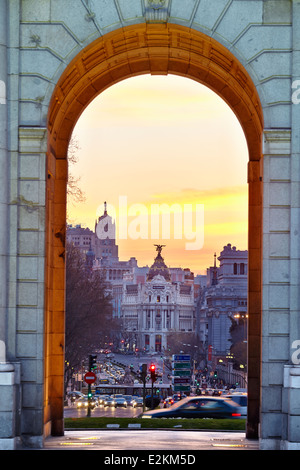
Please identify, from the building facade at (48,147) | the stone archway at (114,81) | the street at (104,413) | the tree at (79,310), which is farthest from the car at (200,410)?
the building facade at (48,147)

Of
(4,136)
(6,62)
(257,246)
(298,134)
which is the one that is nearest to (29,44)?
(6,62)

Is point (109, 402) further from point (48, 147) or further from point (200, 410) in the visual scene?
point (48, 147)

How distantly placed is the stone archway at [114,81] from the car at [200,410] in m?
20.6

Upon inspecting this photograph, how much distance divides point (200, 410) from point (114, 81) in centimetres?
2451

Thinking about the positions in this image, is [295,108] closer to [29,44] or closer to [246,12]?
[246,12]

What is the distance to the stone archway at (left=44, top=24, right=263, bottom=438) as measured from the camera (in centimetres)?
2972

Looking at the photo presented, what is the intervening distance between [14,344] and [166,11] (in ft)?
31.2

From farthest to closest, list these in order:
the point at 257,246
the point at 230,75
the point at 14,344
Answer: the point at 257,246, the point at 230,75, the point at 14,344

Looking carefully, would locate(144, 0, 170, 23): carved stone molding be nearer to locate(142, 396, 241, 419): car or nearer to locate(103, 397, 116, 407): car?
locate(142, 396, 241, 419): car

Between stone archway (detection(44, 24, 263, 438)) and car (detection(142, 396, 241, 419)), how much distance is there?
2064cm

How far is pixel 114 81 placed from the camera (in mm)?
33875

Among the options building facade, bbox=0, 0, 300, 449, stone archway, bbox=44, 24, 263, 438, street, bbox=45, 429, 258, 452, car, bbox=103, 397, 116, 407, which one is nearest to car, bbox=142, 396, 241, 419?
street, bbox=45, 429, 258, 452

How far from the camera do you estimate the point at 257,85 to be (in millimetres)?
27312
